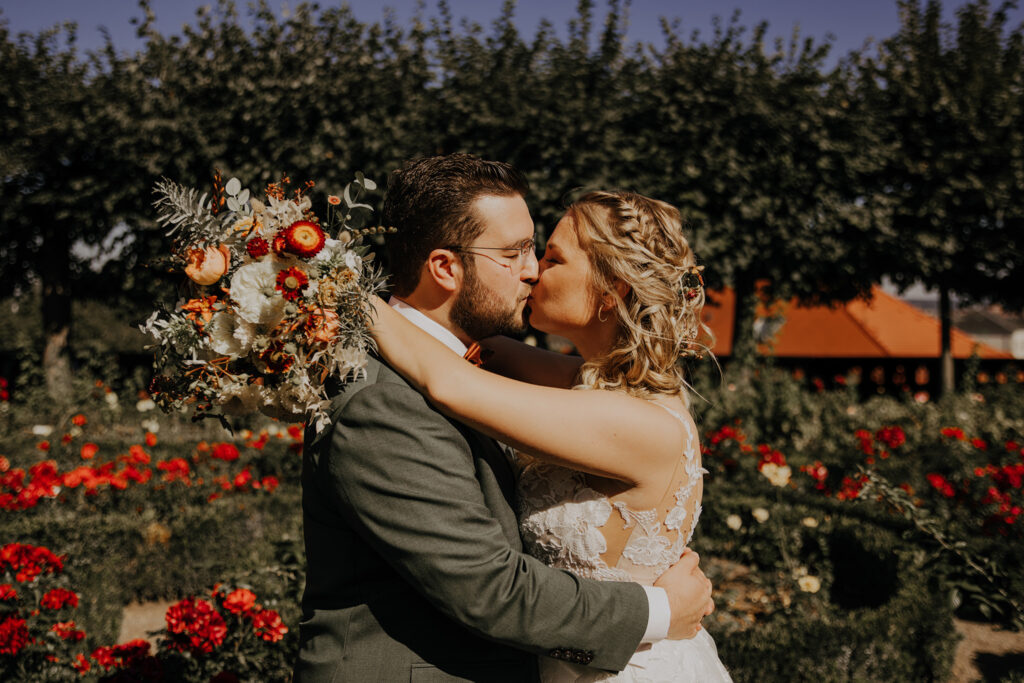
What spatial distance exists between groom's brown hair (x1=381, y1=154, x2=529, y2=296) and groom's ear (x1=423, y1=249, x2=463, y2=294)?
25 millimetres

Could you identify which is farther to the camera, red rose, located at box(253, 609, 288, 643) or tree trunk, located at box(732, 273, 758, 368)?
tree trunk, located at box(732, 273, 758, 368)

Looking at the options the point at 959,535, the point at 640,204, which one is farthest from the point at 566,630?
the point at 959,535

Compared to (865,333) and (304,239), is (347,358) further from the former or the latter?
(865,333)

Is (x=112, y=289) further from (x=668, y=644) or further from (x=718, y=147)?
(x=668, y=644)

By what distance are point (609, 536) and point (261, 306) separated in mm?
1175

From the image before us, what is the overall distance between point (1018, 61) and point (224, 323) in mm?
14541

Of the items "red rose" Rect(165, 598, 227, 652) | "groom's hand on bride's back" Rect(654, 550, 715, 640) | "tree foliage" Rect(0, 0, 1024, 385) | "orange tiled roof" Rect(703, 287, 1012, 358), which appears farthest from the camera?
"orange tiled roof" Rect(703, 287, 1012, 358)

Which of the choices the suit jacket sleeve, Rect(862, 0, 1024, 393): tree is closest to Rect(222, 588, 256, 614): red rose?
the suit jacket sleeve

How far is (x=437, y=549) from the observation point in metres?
1.55

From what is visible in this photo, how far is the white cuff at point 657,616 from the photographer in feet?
6.25

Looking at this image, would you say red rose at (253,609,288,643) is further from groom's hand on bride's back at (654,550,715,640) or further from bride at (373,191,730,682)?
groom's hand on bride's back at (654,550,715,640)

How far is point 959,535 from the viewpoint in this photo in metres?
4.32

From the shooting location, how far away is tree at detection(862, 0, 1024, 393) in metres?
11.4

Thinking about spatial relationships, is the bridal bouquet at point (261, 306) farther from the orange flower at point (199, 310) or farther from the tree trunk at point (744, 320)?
the tree trunk at point (744, 320)
